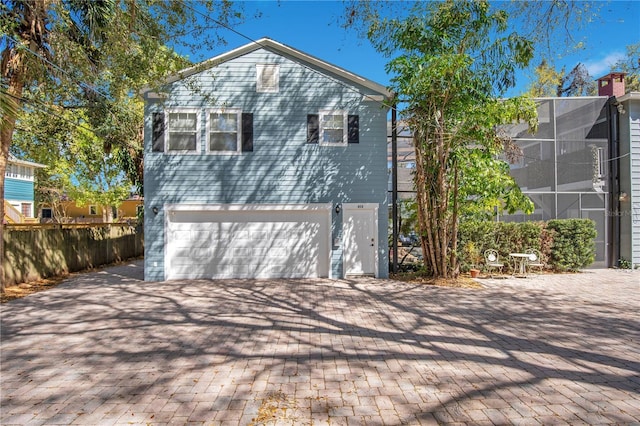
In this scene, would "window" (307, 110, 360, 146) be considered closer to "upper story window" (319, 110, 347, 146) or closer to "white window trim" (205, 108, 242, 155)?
"upper story window" (319, 110, 347, 146)

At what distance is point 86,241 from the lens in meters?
13.1

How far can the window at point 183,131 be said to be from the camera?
1030 centimetres

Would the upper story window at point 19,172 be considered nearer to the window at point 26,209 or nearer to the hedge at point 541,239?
the window at point 26,209

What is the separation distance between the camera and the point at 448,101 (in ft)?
29.3

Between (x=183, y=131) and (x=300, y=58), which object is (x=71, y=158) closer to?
(x=183, y=131)

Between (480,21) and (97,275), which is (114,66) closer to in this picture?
(97,275)

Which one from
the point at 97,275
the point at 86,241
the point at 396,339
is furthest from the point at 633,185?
the point at 86,241

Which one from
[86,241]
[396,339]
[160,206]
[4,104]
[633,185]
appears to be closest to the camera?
[4,104]

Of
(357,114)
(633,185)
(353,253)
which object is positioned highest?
(357,114)

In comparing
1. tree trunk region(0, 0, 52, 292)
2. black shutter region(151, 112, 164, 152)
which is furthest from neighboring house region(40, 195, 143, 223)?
tree trunk region(0, 0, 52, 292)

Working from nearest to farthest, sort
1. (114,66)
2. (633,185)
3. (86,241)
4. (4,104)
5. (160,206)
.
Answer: (4,104) < (114,66) < (160,206) < (633,185) < (86,241)

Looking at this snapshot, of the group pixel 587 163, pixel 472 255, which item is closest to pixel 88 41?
pixel 472 255

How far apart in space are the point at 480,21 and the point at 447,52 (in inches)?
38.0

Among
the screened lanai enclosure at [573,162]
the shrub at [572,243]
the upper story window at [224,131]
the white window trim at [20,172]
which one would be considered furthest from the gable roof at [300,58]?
the white window trim at [20,172]
